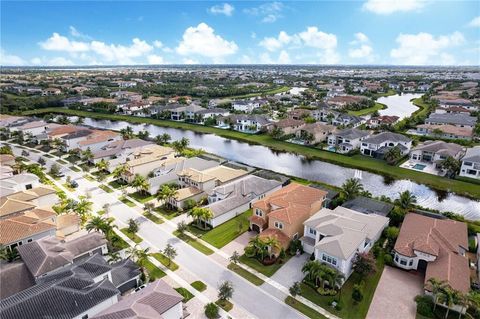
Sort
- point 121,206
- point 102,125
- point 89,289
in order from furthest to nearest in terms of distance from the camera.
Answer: point 102,125 < point 121,206 < point 89,289

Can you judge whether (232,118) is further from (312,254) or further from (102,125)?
(312,254)

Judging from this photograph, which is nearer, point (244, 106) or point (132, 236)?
point (132, 236)

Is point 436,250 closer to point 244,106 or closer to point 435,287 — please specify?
point 435,287

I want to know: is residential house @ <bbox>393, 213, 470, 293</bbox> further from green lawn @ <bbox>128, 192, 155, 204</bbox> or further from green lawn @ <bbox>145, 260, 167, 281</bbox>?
green lawn @ <bbox>128, 192, 155, 204</bbox>

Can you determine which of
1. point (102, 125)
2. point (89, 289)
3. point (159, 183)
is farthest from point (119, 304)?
point (102, 125)

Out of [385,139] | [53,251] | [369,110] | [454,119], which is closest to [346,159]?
[385,139]

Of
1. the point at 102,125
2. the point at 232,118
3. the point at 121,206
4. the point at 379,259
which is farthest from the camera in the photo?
the point at 102,125

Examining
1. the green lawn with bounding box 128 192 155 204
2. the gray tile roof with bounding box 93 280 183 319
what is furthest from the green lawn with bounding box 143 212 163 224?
the gray tile roof with bounding box 93 280 183 319
